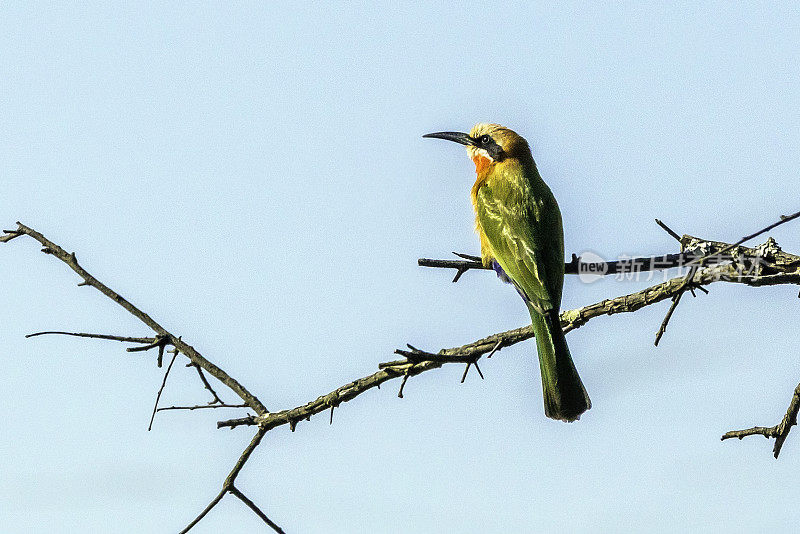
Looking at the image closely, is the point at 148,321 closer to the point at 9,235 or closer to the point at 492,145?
the point at 9,235

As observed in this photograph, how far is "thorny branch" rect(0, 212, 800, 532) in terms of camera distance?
113 inches

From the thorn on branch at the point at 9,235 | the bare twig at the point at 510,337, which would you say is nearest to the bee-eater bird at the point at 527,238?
the bare twig at the point at 510,337

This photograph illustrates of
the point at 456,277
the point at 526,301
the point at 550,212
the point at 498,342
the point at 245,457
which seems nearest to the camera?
the point at 245,457

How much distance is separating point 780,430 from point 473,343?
1.02 metres

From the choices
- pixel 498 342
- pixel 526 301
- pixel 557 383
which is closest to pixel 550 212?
pixel 526 301

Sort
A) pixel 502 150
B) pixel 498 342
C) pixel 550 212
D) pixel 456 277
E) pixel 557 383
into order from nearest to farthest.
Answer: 1. pixel 498 342
2. pixel 456 277
3. pixel 557 383
4. pixel 550 212
5. pixel 502 150

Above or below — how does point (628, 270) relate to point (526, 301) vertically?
below

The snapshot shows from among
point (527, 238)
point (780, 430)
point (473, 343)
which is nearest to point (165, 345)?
point (473, 343)

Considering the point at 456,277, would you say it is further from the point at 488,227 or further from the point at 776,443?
the point at 488,227

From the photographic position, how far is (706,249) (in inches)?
133

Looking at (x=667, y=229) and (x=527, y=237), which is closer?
(x=667, y=229)

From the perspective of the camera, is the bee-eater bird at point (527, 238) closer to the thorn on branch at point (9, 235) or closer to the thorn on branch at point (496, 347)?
the thorn on branch at point (496, 347)

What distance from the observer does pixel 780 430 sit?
9.72ft

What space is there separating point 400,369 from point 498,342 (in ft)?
1.27
